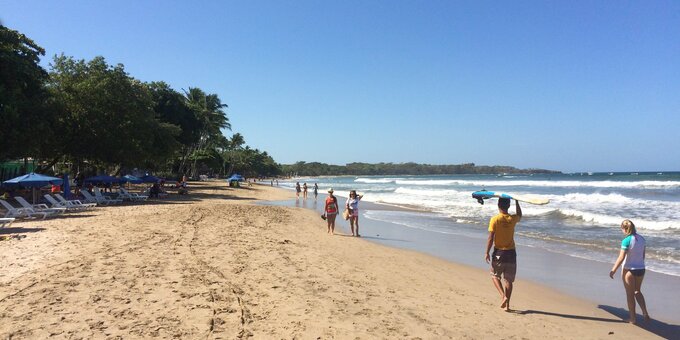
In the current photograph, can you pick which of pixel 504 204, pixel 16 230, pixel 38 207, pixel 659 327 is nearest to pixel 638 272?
pixel 659 327

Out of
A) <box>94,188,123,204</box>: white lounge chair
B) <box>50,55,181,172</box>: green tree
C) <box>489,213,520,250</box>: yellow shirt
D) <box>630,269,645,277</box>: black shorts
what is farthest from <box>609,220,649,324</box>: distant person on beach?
<box>50,55,181,172</box>: green tree

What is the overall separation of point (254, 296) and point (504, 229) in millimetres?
3595

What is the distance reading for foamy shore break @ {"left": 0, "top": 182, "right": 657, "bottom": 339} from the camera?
4668 millimetres

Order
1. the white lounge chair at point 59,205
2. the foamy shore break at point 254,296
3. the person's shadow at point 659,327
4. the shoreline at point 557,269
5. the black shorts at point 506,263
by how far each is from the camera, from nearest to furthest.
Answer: the foamy shore break at point 254,296, the person's shadow at point 659,327, the black shorts at point 506,263, the shoreline at point 557,269, the white lounge chair at point 59,205

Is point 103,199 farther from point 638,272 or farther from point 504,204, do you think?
point 638,272

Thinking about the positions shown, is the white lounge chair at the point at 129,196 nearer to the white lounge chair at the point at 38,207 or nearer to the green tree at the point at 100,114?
the green tree at the point at 100,114

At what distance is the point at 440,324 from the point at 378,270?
2.96 metres

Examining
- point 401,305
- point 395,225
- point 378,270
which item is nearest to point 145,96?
point 395,225

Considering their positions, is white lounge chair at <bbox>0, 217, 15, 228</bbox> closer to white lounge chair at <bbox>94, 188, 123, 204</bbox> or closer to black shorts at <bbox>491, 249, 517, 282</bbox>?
white lounge chair at <bbox>94, 188, 123, 204</bbox>

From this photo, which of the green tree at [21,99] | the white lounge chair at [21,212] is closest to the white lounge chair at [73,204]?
the white lounge chair at [21,212]

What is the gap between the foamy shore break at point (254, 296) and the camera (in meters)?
4.67

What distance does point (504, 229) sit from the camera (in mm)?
5758

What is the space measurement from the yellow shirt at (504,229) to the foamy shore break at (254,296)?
0.94 m

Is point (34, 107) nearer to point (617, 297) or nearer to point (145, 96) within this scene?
point (145, 96)
